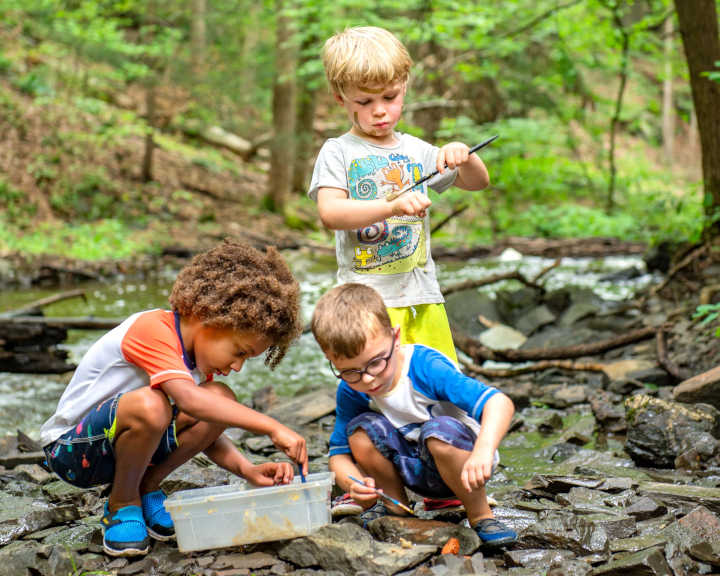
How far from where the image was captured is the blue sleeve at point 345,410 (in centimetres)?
→ 257

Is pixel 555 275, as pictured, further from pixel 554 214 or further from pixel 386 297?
pixel 386 297

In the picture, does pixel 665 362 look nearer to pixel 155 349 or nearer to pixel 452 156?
pixel 452 156

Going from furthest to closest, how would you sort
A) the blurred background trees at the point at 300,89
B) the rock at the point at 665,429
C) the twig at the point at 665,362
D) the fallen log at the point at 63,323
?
1. the blurred background trees at the point at 300,89
2. the fallen log at the point at 63,323
3. the twig at the point at 665,362
4. the rock at the point at 665,429

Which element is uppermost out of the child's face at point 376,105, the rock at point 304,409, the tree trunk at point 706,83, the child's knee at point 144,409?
the tree trunk at point 706,83

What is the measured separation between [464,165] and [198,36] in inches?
635

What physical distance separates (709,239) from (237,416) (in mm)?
5669

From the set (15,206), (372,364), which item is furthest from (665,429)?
(15,206)

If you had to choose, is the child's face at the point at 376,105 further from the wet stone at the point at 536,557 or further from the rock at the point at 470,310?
the rock at the point at 470,310

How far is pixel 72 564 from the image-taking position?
7.32 feet

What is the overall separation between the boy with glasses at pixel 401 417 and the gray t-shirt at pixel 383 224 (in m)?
0.36

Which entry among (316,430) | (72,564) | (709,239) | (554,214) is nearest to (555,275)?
(709,239)

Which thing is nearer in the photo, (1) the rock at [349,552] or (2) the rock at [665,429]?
(1) the rock at [349,552]

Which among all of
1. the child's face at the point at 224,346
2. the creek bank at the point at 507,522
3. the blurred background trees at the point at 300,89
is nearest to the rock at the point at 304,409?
the creek bank at the point at 507,522

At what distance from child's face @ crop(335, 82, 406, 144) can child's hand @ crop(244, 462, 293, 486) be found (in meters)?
1.26
